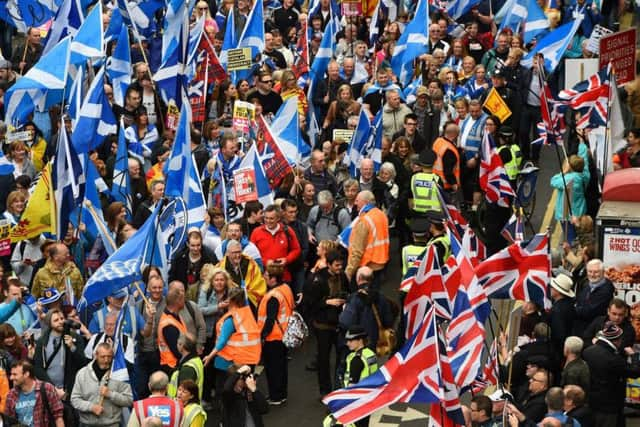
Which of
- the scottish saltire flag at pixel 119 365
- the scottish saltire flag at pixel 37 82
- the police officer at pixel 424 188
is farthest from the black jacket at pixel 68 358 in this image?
the scottish saltire flag at pixel 37 82

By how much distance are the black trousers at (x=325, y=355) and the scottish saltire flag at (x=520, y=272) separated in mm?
2701

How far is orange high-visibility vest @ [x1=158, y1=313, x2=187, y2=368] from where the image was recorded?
18.9 meters

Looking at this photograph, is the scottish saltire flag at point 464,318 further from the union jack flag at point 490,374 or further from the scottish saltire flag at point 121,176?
the scottish saltire flag at point 121,176

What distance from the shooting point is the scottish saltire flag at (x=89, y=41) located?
84.1 ft

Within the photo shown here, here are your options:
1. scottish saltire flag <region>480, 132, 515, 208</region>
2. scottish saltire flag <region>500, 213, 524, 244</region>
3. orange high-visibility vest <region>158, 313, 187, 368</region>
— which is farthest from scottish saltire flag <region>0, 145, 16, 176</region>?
scottish saltire flag <region>500, 213, 524, 244</region>

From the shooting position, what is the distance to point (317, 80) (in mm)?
27641

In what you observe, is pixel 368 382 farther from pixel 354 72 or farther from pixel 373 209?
pixel 354 72

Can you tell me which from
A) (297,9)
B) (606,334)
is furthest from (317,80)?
(606,334)

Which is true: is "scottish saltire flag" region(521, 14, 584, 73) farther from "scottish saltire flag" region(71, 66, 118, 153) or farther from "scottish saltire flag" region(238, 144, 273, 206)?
"scottish saltire flag" region(71, 66, 118, 153)

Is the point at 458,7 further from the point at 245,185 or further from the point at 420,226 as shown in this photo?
the point at 420,226

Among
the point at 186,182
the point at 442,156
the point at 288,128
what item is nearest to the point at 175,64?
the point at 288,128

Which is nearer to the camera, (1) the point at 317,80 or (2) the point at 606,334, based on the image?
(2) the point at 606,334

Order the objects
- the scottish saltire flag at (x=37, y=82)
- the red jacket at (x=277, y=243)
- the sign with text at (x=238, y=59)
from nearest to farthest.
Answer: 1. the red jacket at (x=277, y=243)
2. the scottish saltire flag at (x=37, y=82)
3. the sign with text at (x=238, y=59)

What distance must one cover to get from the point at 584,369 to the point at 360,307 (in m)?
2.94
